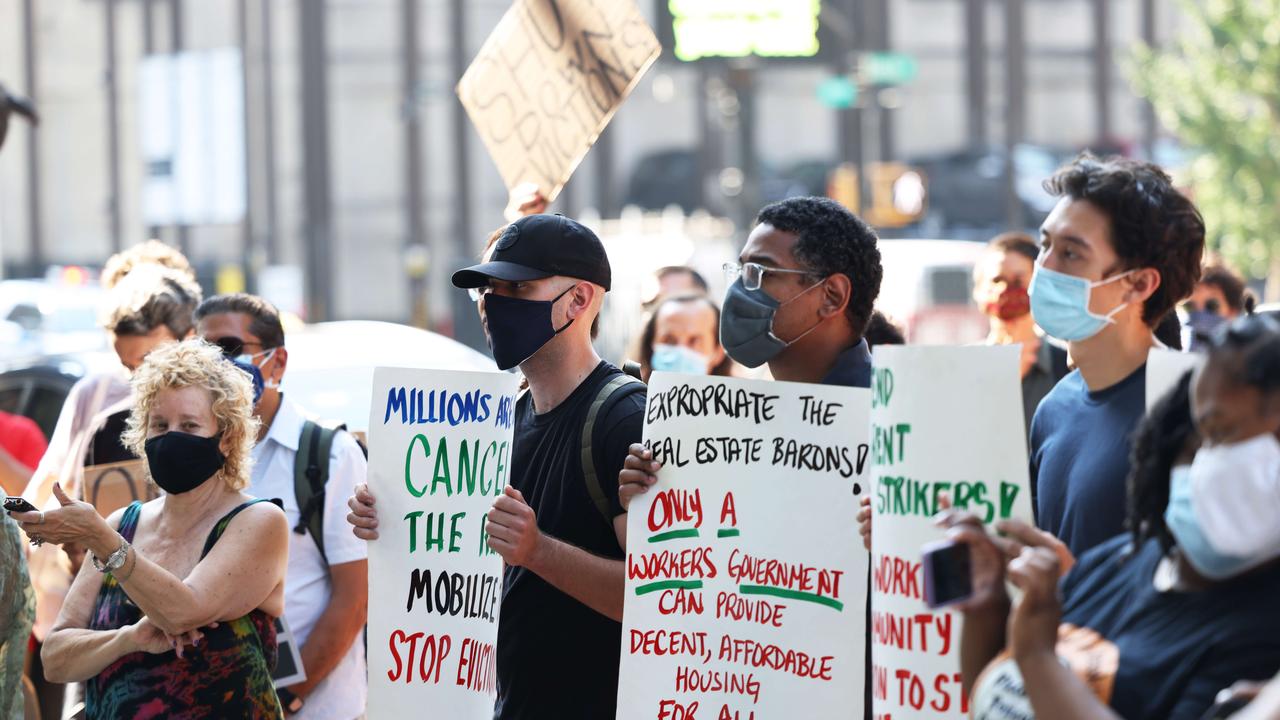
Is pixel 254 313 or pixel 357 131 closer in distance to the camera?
pixel 254 313

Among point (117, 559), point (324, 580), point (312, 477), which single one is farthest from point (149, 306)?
point (117, 559)

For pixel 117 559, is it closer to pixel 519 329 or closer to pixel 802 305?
pixel 519 329

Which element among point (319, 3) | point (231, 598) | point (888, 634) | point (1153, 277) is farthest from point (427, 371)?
point (319, 3)

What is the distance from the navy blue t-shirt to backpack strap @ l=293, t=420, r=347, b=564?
2.03 metres

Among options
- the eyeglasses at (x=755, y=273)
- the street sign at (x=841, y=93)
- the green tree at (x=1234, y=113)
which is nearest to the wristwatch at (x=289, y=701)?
the eyeglasses at (x=755, y=273)

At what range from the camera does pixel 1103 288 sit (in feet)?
12.1

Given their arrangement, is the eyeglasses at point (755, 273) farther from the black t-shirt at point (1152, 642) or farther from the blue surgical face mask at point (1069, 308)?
the black t-shirt at point (1152, 642)

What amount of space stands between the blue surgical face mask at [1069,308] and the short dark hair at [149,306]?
3198 mm

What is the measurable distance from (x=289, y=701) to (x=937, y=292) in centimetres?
1685

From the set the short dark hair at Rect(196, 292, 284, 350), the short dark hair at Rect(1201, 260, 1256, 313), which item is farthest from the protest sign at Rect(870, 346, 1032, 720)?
the short dark hair at Rect(1201, 260, 1256, 313)

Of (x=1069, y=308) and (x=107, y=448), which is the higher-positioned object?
(x=1069, y=308)

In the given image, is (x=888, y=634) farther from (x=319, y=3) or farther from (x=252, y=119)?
(x=319, y=3)

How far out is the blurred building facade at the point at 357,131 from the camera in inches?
1534

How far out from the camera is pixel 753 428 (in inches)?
157
